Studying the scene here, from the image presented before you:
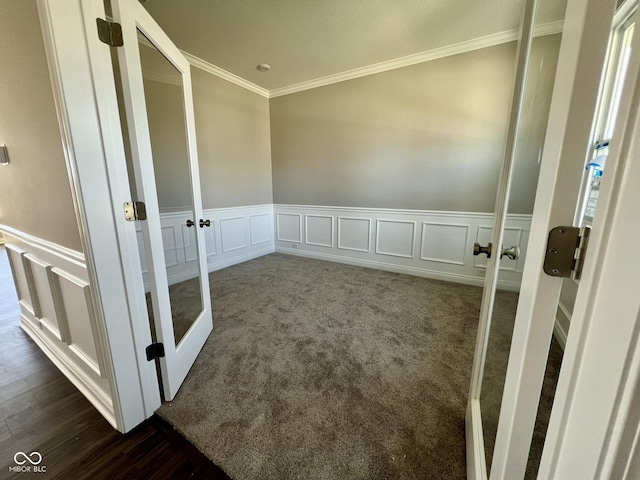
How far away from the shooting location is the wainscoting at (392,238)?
3088mm

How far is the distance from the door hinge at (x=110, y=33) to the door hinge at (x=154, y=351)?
56.8 inches

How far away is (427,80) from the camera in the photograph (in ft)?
9.84

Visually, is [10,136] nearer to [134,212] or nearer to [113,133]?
[113,133]

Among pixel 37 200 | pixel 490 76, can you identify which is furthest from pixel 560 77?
pixel 490 76

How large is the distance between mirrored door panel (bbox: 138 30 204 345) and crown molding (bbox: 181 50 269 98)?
185cm

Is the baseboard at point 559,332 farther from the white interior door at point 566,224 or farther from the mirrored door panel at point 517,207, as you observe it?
the mirrored door panel at point 517,207

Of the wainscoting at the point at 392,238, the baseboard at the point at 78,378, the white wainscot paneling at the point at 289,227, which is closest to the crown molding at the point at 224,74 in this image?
the wainscoting at the point at 392,238

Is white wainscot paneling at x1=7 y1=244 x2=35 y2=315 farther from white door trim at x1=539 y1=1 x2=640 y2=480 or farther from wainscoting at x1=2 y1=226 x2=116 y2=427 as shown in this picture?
white door trim at x1=539 y1=1 x2=640 y2=480

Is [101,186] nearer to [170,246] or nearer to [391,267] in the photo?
[170,246]

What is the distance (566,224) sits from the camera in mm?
416

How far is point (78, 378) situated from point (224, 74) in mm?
3666


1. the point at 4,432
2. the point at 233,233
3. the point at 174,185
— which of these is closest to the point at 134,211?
the point at 174,185

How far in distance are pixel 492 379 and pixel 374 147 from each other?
10.3 feet

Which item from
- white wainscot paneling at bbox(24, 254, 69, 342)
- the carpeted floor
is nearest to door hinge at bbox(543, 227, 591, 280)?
the carpeted floor
